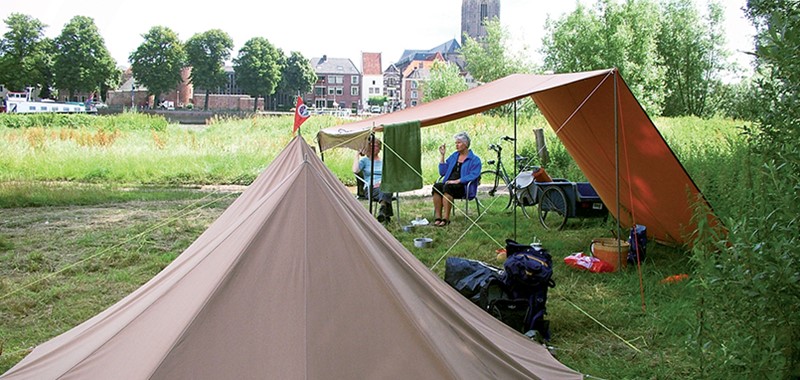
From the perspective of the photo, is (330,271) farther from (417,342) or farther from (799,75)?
(799,75)

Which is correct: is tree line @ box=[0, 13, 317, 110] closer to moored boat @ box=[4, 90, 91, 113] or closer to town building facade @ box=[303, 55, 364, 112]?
moored boat @ box=[4, 90, 91, 113]

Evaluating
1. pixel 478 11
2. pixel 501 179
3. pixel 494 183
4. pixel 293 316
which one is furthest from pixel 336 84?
pixel 293 316

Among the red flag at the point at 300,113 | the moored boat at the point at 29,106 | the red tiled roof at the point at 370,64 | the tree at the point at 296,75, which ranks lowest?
the red flag at the point at 300,113

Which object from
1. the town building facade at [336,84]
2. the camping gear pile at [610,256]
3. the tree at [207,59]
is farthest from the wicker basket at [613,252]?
the town building facade at [336,84]

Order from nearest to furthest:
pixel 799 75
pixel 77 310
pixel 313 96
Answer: pixel 799 75
pixel 77 310
pixel 313 96

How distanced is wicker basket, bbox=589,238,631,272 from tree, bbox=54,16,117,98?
50.6 meters

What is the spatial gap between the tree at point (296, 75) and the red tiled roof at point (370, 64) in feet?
43.5

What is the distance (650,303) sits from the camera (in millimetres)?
4629

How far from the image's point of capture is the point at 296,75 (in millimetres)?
66000

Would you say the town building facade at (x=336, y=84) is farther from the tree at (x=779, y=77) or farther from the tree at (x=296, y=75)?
the tree at (x=779, y=77)

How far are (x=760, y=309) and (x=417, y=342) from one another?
120cm

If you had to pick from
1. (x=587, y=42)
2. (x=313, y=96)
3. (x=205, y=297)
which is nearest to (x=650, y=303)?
(x=205, y=297)

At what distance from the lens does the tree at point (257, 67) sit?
60.3 metres

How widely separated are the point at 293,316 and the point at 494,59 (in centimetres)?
3589
